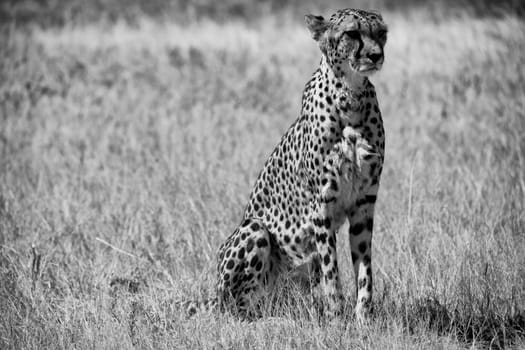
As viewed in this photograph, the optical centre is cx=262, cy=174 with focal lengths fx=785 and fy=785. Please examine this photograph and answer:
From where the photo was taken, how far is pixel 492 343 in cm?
366

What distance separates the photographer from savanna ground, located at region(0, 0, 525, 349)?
374 centimetres

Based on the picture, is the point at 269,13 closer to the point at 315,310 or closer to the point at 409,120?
the point at 409,120

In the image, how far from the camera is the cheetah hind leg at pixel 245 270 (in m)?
3.88

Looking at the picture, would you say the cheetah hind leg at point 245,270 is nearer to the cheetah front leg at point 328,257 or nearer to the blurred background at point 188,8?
the cheetah front leg at point 328,257

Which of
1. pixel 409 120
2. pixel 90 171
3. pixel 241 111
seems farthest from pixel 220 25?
pixel 90 171

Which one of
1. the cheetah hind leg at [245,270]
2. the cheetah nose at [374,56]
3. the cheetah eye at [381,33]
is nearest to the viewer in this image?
the cheetah nose at [374,56]

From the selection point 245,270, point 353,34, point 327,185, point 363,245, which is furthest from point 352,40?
point 245,270

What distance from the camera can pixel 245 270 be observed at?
3.89m

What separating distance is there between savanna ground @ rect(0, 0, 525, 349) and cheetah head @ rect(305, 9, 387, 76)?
1.13 m

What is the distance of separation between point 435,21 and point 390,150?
17.6 ft

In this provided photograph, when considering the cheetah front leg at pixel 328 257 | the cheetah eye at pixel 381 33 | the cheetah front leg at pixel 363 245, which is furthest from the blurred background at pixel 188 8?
the cheetah front leg at pixel 328 257

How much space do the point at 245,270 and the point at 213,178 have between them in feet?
6.14

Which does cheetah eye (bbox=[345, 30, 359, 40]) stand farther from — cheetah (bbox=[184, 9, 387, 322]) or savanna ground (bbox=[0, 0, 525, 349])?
savanna ground (bbox=[0, 0, 525, 349])

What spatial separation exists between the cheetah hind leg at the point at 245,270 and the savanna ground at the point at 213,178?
0.13m
